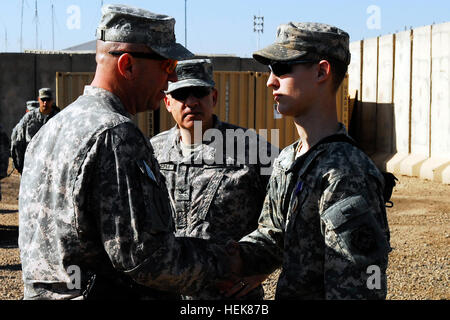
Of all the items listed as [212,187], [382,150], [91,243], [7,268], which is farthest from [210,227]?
[382,150]

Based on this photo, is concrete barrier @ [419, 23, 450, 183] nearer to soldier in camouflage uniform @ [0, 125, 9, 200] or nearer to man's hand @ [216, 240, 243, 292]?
soldier in camouflage uniform @ [0, 125, 9, 200]

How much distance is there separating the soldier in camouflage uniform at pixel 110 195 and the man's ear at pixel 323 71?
0.56 meters

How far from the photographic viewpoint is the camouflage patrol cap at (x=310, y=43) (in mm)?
2641

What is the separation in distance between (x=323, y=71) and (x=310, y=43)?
0.41ft

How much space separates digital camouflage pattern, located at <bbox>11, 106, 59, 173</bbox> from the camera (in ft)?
36.4

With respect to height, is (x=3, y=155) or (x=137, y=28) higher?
Answer: (x=137, y=28)

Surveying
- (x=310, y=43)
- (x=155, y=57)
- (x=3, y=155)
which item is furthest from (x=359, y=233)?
(x=3, y=155)

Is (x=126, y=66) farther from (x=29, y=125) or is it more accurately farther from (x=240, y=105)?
(x=240, y=105)

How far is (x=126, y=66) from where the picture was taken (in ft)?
8.61

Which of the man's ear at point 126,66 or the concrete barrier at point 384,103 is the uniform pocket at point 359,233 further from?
the concrete barrier at point 384,103

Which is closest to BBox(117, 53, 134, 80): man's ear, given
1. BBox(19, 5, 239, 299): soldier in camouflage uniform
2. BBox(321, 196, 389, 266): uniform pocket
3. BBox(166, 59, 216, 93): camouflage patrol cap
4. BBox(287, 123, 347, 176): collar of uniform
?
BBox(19, 5, 239, 299): soldier in camouflage uniform

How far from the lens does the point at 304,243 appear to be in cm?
250

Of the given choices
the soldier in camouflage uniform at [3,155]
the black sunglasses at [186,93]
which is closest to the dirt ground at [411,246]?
the soldier in camouflage uniform at [3,155]
